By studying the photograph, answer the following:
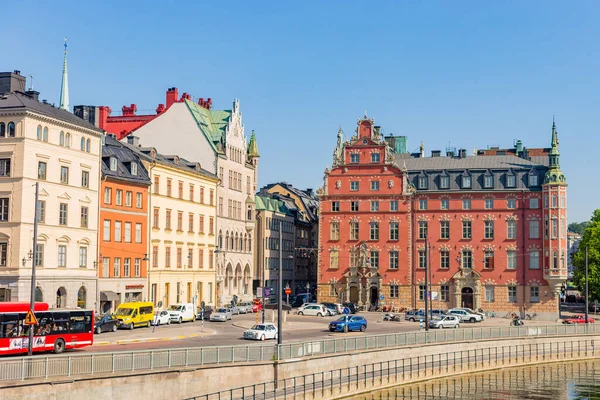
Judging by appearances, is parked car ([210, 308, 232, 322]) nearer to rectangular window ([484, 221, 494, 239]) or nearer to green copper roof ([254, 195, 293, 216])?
rectangular window ([484, 221, 494, 239])

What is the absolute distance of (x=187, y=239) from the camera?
313ft

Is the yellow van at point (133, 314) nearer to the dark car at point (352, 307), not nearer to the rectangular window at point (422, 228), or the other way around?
the dark car at point (352, 307)

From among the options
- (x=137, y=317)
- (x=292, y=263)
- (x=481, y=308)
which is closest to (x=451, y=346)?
(x=137, y=317)

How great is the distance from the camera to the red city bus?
151 ft

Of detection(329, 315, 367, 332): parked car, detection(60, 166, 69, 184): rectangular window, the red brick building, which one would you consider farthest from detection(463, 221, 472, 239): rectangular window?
detection(60, 166, 69, 184): rectangular window

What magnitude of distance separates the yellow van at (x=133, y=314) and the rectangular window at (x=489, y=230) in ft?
165

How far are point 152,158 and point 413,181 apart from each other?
123ft

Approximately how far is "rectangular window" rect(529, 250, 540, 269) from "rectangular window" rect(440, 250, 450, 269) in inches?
393

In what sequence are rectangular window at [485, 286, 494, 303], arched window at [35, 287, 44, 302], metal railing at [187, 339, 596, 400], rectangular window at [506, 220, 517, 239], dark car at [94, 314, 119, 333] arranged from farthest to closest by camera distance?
1. rectangular window at [485, 286, 494, 303]
2. rectangular window at [506, 220, 517, 239]
3. arched window at [35, 287, 44, 302]
4. dark car at [94, 314, 119, 333]
5. metal railing at [187, 339, 596, 400]

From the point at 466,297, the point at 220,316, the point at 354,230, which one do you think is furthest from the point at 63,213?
the point at 466,297

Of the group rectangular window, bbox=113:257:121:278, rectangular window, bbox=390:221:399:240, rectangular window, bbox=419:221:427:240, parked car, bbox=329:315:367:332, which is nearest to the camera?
parked car, bbox=329:315:367:332

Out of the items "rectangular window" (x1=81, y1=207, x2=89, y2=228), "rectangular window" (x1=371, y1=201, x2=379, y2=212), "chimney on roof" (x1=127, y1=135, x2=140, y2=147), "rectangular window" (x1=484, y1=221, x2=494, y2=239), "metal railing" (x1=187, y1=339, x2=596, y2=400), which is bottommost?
"metal railing" (x1=187, y1=339, x2=596, y2=400)

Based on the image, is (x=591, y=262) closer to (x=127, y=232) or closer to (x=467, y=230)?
(x=467, y=230)

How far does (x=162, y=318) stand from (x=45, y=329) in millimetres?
29100
